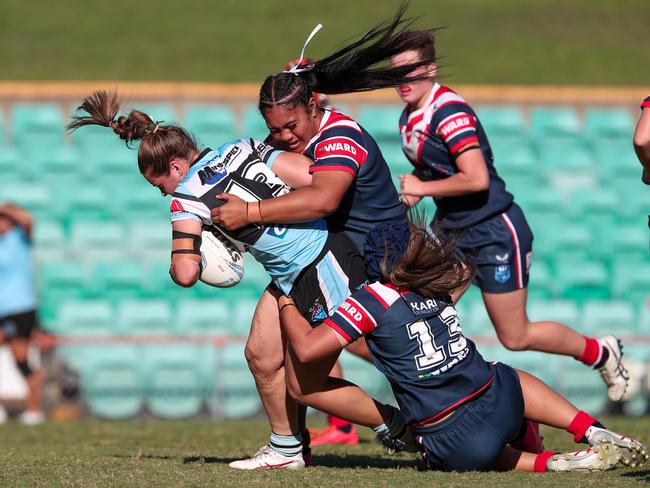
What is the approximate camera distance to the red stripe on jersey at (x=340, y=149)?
4.68 m

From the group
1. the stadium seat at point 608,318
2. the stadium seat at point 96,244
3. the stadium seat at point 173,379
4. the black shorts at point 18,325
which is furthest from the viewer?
the stadium seat at point 96,244

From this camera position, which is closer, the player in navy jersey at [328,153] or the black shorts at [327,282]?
the player in navy jersey at [328,153]

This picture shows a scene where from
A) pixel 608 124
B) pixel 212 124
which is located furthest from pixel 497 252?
pixel 608 124

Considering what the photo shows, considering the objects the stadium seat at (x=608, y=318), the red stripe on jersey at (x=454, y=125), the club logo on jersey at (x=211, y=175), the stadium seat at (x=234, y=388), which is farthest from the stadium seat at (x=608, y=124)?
the club logo on jersey at (x=211, y=175)

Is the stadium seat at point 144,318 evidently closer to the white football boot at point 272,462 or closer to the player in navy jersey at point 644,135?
the white football boot at point 272,462

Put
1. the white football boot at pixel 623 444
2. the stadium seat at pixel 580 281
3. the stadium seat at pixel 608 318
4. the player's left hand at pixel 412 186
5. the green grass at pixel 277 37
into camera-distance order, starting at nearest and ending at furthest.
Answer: the white football boot at pixel 623 444 < the player's left hand at pixel 412 186 < the stadium seat at pixel 608 318 < the stadium seat at pixel 580 281 < the green grass at pixel 277 37

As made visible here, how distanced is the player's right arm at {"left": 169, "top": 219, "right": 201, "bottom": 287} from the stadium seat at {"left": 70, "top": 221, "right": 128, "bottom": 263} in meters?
6.64

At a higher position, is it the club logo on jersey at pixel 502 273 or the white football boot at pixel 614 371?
the club logo on jersey at pixel 502 273

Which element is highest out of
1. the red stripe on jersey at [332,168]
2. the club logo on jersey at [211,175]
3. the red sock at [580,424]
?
the red stripe on jersey at [332,168]

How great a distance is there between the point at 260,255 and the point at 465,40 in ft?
40.0

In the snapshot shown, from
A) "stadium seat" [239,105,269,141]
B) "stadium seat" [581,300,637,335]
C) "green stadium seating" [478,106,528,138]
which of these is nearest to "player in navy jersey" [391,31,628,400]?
"stadium seat" [581,300,637,335]

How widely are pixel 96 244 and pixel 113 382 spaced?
181cm

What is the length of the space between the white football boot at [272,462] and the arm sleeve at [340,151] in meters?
1.39

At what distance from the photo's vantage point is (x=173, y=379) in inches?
394
